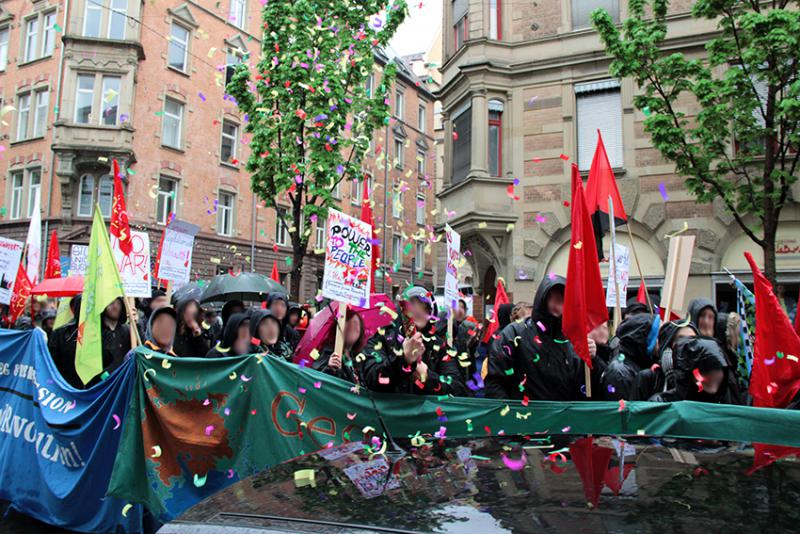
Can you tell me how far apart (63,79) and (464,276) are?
1767cm

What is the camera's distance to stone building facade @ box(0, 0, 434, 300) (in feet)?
76.4

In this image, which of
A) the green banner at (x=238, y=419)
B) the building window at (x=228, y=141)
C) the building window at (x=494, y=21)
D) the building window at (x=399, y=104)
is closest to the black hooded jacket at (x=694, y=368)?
the green banner at (x=238, y=419)

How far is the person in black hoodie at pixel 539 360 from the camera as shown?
426cm

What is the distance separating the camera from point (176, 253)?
7.55 metres

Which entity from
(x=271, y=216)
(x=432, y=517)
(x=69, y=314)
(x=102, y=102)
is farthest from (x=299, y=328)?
Result: (x=271, y=216)

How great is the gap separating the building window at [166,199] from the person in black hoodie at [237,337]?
2046 cm

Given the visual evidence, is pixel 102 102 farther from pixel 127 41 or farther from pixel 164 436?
pixel 164 436

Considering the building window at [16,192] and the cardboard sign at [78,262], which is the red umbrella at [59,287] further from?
the building window at [16,192]

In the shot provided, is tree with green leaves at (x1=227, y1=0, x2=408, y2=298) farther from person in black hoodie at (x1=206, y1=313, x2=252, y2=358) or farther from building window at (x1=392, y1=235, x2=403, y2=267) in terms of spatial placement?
building window at (x1=392, y1=235, x2=403, y2=267)

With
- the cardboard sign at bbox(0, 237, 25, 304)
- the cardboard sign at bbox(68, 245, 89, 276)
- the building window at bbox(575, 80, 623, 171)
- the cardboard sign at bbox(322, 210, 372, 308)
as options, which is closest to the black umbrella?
the cardboard sign at bbox(68, 245, 89, 276)

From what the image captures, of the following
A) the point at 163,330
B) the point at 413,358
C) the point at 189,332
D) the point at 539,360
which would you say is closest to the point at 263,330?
the point at 163,330

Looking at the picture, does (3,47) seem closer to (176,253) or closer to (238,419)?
(176,253)

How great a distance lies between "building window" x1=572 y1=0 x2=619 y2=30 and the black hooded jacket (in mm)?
13482

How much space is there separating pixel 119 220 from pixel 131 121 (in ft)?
66.2
